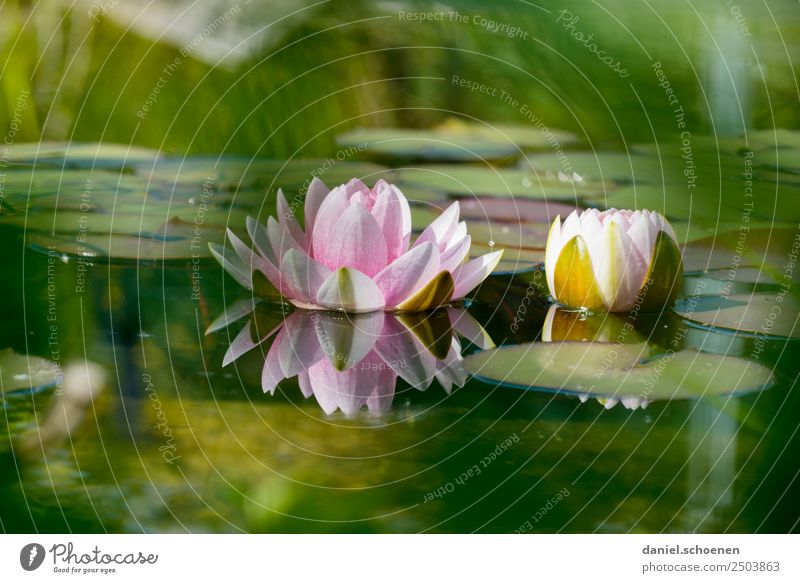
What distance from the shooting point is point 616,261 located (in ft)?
2.23

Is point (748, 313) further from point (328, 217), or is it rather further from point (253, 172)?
point (253, 172)

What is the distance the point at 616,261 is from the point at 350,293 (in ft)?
0.72

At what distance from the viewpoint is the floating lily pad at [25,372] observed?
2.24 ft

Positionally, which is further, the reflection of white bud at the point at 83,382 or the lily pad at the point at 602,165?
the lily pad at the point at 602,165

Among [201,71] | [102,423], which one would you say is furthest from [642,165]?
[102,423]

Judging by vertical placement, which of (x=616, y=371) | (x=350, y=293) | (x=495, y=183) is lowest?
(x=616, y=371)

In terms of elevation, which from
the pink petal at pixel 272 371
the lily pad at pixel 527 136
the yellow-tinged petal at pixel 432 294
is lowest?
the pink petal at pixel 272 371

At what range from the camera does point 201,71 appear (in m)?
0.85

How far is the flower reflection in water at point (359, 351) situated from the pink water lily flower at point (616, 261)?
0.09 metres

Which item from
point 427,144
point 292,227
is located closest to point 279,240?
point 292,227

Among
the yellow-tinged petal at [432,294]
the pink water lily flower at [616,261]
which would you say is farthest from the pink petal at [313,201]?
the pink water lily flower at [616,261]

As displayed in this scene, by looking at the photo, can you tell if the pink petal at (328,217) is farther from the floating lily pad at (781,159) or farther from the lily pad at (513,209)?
the floating lily pad at (781,159)

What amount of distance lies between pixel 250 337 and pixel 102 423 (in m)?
0.14

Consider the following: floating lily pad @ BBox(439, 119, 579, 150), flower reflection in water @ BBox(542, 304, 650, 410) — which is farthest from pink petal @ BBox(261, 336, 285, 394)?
floating lily pad @ BBox(439, 119, 579, 150)
